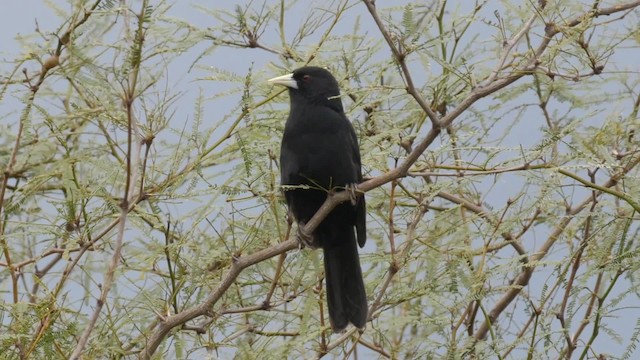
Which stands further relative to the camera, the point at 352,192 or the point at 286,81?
the point at 286,81

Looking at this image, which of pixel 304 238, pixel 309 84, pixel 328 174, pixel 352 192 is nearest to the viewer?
pixel 352 192

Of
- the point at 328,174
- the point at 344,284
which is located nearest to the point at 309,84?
the point at 328,174

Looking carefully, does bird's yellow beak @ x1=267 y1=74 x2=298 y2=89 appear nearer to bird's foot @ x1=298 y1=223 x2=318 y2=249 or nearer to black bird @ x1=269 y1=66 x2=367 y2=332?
black bird @ x1=269 y1=66 x2=367 y2=332

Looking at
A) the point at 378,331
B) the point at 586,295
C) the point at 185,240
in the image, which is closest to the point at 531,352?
the point at 586,295

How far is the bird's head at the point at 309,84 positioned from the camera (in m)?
4.55

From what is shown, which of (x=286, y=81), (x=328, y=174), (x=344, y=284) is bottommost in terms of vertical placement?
(x=344, y=284)

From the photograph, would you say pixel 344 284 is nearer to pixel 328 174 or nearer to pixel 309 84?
pixel 328 174

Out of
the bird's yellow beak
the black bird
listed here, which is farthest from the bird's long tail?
the bird's yellow beak

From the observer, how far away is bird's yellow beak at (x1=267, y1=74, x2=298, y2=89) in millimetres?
4507

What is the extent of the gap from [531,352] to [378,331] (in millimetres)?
903

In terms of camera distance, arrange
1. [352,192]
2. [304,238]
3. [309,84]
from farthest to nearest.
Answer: [309,84], [304,238], [352,192]

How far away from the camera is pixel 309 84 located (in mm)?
4617

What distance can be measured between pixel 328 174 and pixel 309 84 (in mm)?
383

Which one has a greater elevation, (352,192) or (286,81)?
(286,81)
